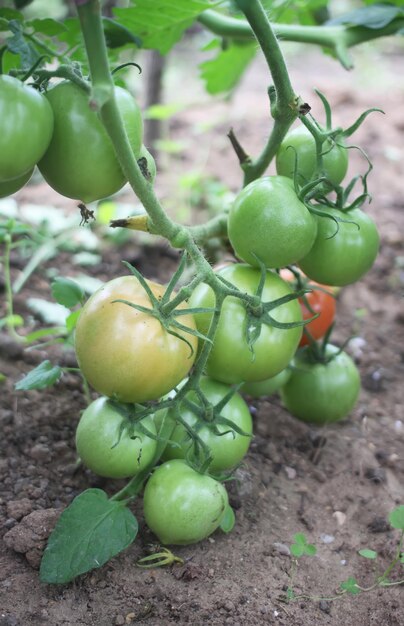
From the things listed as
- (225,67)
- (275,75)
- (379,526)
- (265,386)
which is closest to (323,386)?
(265,386)

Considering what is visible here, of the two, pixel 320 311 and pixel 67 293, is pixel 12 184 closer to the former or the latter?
pixel 67 293

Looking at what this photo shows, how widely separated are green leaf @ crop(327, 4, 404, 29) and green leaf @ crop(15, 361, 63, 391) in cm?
142

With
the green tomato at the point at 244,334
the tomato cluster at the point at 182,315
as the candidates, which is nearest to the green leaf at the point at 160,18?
the tomato cluster at the point at 182,315

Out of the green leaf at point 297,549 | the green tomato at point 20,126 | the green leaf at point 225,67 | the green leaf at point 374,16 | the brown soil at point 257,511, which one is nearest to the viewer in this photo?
the green tomato at point 20,126

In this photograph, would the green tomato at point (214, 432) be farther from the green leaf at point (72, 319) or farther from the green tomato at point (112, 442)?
the green leaf at point (72, 319)

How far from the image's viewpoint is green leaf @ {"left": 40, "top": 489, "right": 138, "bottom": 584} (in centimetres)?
130

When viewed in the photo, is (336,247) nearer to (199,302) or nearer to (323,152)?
(323,152)

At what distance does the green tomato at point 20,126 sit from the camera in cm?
113

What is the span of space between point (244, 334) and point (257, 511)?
0.47m

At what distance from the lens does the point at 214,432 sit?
1.46 m

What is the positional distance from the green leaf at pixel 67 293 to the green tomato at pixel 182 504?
48 cm

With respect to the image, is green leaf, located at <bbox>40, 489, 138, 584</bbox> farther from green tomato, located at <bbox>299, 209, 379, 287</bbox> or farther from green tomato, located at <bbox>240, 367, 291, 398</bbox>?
green tomato, located at <bbox>299, 209, 379, 287</bbox>

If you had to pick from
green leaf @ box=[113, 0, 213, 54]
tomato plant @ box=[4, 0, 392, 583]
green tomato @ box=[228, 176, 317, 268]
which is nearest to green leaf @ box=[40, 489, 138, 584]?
tomato plant @ box=[4, 0, 392, 583]

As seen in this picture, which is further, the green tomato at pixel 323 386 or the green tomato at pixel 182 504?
the green tomato at pixel 323 386
